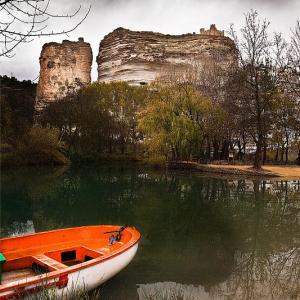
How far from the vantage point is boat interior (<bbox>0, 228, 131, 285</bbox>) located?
266 inches

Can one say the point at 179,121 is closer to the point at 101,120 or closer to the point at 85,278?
the point at 101,120

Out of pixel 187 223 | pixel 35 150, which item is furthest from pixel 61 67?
pixel 187 223

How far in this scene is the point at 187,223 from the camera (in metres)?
12.9

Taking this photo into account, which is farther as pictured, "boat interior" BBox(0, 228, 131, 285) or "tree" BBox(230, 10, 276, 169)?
"tree" BBox(230, 10, 276, 169)

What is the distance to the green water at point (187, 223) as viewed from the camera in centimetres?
742

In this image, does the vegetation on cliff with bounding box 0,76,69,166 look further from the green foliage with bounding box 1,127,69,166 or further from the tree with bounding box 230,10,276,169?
the tree with bounding box 230,10,276,169

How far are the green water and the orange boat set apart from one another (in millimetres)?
604

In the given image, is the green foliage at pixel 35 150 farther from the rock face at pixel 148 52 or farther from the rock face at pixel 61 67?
the rock face at pixel 61 67

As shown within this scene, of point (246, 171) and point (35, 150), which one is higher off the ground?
point (35, 150)

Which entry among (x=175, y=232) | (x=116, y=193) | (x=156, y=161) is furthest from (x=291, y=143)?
(x=175, y=232)

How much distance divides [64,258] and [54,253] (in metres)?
0.24

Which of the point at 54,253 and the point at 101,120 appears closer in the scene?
the point at 54,253

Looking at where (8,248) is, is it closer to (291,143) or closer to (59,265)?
(59,265)

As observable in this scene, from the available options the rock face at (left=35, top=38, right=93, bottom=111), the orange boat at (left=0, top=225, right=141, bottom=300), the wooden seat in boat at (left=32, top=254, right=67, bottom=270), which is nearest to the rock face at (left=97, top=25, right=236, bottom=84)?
the rock face at (left=35, top=38, right=93, bottom=111)
